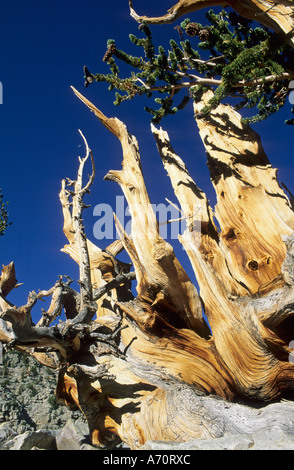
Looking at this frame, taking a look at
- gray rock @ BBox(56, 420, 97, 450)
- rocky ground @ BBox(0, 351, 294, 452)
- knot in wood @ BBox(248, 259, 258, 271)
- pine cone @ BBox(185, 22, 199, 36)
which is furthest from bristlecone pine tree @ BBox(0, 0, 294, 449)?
gray rock @ BBox(56, 420, 97, 450)

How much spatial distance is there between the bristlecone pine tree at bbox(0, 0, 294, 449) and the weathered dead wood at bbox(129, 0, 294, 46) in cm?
2

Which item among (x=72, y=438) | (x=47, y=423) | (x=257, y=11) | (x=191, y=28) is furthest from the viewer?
(x=47, y=423)

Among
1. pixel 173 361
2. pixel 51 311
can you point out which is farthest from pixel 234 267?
pixel 51 311

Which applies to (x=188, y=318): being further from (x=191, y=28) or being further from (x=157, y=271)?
(x=191, y=28)

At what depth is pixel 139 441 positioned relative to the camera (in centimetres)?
377

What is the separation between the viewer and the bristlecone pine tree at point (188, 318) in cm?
375

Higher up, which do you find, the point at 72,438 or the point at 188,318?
the point at 188,318

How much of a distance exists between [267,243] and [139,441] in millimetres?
2944

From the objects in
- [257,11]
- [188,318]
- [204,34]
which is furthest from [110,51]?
[188,318]

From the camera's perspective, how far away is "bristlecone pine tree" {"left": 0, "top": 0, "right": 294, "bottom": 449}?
12.3 feet

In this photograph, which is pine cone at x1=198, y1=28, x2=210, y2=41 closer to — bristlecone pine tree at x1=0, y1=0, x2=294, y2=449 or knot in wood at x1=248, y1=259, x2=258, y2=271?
bristlecone pine tree at x1=0, y1=0, x2=294, y2=449

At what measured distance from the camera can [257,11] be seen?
4453mm

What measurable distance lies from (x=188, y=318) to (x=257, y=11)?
4.16 metres

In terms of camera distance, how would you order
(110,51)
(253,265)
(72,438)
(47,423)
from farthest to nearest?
(47,423), (72,438), (110,51), (253,265)
